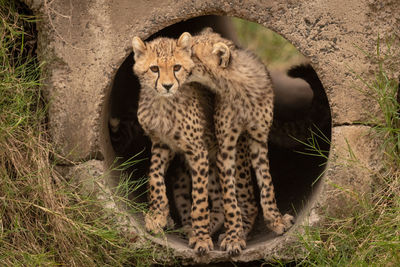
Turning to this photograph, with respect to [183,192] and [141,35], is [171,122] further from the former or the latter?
[183,192]

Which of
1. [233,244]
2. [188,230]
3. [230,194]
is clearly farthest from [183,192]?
[233,244]

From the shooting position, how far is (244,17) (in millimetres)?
4172

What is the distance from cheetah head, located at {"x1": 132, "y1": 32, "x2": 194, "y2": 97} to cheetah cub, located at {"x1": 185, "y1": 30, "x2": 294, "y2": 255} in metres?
0.15

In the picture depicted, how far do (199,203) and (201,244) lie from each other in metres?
0.26

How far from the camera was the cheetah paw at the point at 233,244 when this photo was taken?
4.30m

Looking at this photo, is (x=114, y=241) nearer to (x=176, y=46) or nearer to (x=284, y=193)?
(x=176, y=46)

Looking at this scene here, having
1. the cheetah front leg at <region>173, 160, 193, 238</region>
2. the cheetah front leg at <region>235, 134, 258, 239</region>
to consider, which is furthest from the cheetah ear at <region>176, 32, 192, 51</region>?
the cheetah front leg at <region>173, 160, 193, 238</region>

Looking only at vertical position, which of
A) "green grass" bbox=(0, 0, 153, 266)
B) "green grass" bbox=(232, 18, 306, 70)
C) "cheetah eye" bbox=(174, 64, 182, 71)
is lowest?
"green grass" bbox=(232, 18, 306, 70)

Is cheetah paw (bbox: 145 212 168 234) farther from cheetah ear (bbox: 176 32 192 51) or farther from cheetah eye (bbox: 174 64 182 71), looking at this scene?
cheetah ear (bbox: 176 32 192 51)

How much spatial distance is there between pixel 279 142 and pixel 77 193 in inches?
82.7

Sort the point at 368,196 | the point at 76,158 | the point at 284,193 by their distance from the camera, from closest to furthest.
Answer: the point at 368,196
the point at 76,158
the point at 284,193

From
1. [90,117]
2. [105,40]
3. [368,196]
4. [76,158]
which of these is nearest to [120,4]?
[105,40]

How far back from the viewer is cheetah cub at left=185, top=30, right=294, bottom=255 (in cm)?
437

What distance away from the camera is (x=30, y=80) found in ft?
14.5
